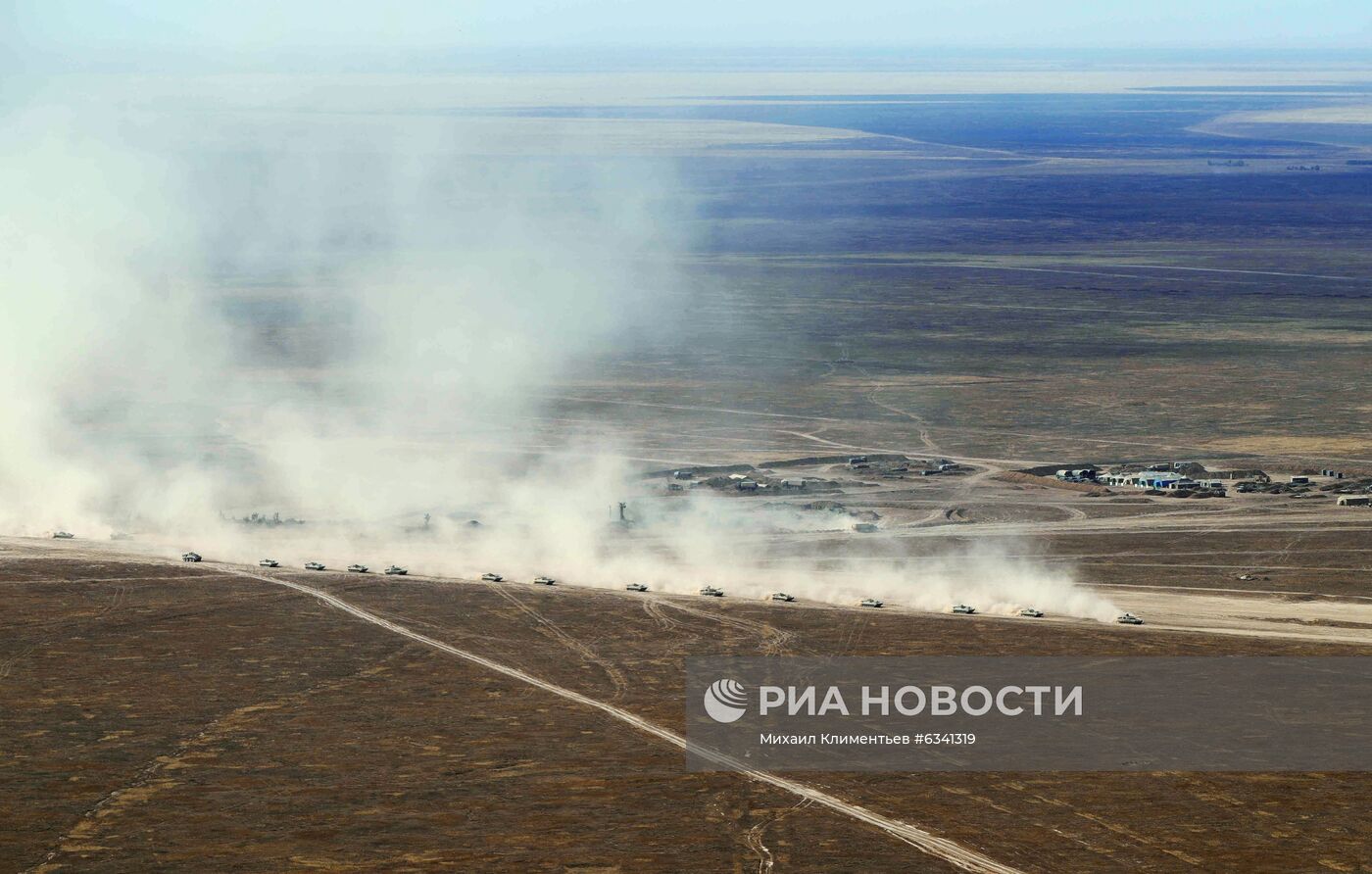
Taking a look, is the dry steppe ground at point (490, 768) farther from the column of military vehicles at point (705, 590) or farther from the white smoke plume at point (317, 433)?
the white smoke plume at point (317, 433)

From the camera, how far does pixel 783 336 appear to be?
592 ft

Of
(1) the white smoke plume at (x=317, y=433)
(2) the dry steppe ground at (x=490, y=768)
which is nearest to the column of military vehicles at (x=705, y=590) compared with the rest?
(1) the white smoke plume at (x=317, y=433)

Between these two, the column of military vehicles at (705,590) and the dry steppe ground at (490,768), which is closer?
the dry steppe ground at (490,768)

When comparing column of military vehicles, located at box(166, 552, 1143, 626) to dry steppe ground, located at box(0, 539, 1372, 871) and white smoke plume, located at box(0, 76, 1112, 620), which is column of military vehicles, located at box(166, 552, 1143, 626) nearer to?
white smoke plume, located at box(0, 76, 1112, 620)

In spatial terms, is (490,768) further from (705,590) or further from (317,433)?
(317,433)

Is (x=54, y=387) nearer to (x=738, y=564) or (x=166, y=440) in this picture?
(x=166, y=440)

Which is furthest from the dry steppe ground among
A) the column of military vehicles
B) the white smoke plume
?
the white smoke plume

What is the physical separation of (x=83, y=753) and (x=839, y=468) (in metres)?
68.5

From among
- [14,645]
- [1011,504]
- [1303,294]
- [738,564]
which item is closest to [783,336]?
[1303,294]

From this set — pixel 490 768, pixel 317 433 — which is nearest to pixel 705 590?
pixel 490 768

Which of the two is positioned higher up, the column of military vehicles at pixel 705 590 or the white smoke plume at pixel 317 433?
the white smoke plume at pixel 317 433

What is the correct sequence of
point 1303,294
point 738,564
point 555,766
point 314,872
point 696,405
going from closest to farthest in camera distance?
point 314,872 → point 555,766 → point 738,564 → point 696,405 → point 1303,294

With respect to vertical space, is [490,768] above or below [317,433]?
below

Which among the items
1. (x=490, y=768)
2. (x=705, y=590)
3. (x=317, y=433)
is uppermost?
(x=317, y=433)
